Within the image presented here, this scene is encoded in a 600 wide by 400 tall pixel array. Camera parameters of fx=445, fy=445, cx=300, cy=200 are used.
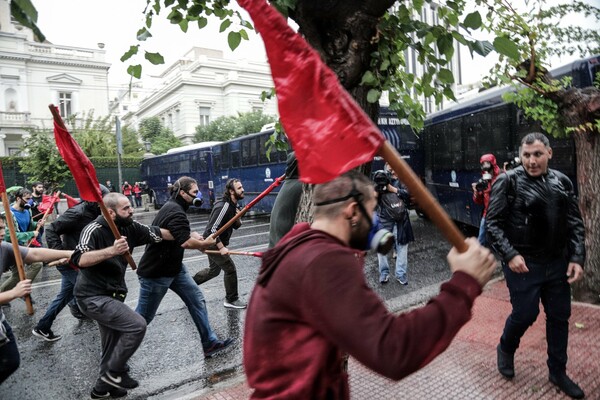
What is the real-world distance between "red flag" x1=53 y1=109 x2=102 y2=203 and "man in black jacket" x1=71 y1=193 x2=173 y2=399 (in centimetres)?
47

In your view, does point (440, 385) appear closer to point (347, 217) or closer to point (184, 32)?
point (347, 217)

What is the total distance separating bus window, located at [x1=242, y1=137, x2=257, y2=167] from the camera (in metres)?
18.1

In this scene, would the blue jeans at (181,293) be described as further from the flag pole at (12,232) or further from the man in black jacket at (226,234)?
the flag pole at (12,232)

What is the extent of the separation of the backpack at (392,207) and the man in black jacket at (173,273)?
3.35 meters

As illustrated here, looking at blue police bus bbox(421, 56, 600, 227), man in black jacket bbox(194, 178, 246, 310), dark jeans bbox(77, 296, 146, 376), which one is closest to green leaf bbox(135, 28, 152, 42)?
dark jeans bbox(77, 296, 146, 376)

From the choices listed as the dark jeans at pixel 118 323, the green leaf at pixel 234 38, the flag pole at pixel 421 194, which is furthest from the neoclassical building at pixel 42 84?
the flag pole at pixel 421 194

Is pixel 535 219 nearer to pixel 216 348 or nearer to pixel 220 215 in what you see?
pixel 216 348

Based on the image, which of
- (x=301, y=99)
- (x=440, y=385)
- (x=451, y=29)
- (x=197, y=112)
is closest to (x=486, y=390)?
(x=440, y=385)

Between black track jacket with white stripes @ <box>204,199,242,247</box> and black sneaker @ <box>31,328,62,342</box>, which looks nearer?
black sneaker @ <box>31,328,62,342</box>

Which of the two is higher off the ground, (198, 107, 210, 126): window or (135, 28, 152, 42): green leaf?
(198, 107, 210, 126): window

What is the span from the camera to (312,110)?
1496mm

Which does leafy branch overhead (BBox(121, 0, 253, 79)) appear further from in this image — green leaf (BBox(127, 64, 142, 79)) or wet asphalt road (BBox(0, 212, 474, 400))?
wet asphalt road (BBox(0, 212, 474, 400))

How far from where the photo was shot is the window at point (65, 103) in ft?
133

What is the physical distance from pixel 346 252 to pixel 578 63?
7590mm
